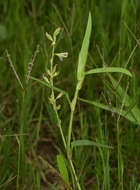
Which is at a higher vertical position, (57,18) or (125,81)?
(57,18)

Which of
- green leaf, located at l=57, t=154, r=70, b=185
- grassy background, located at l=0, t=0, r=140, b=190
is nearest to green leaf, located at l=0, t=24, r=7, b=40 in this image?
grassy background, located at l=0, t=0, r=140, b=190

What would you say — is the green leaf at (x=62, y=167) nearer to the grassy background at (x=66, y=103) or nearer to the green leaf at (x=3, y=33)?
the grassy background at (x=66, y=103)

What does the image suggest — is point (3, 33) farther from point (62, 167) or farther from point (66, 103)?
point (62, 167)

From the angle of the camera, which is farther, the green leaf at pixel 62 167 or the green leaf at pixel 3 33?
the green leaf at pixel 3 33

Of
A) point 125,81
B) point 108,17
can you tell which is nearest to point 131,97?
point 125,81

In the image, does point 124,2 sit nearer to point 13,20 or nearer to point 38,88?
point 38,88

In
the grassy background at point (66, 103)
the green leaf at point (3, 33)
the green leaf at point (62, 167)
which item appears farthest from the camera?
the green leaf at point (3, 33)

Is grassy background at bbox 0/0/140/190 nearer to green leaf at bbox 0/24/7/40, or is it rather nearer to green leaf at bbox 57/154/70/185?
green leaf at bbox 0/24/7/40

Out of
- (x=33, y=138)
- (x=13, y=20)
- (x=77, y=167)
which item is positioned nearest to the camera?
(x=77, y=167)

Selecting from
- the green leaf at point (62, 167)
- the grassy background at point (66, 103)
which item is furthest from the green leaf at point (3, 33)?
the green leaf at point (62, 167)
